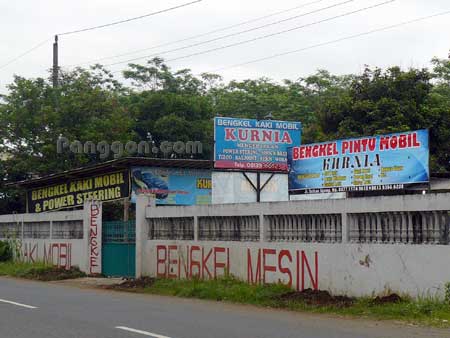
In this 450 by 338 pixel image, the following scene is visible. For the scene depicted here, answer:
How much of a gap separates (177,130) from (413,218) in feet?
105

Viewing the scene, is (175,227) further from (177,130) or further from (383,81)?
(177,130)

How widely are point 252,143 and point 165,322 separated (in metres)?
12.0

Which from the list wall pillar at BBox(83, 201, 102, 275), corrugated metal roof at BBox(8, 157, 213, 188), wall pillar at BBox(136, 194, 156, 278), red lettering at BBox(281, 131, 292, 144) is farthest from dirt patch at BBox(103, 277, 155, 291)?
red lettering at BBox(281, 131, 292, 144)

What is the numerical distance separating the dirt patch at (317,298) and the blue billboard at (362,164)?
4.38 m

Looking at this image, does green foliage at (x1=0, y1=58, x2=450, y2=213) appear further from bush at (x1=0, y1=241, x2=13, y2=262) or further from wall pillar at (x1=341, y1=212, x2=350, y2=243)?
wall pillar at (x1=341, y1=212, x2=350, y2=243)

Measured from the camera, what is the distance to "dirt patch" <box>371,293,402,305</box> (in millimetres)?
11992

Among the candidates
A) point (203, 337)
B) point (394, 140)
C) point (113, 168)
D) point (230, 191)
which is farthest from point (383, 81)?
point (203, 337)

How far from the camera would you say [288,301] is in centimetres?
1346

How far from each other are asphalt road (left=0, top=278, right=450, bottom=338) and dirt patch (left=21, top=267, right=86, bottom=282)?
24.3 feet

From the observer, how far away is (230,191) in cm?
2466

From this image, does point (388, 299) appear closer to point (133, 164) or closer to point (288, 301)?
point (288, 301)

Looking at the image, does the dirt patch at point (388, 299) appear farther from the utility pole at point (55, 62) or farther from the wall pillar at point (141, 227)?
the utility pole at point (55, 62)

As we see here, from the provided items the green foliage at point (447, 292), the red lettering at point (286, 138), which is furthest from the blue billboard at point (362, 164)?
the green foliage at point (447, 292)

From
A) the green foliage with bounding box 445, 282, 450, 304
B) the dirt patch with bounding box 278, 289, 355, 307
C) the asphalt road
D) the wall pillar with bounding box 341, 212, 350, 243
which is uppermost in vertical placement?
the wall pillar with bounding box 341, 212, 350, 243
